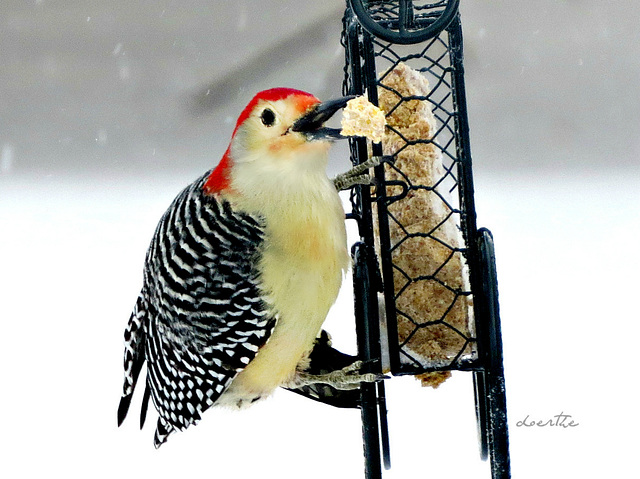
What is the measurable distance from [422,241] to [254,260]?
0.45 metres

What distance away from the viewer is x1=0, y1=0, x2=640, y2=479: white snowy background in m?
3.36

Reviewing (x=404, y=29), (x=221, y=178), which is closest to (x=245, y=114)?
(x=221, y=178)

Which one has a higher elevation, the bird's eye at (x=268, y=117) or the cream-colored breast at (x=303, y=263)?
the bird's eye at (x=268, y=117)

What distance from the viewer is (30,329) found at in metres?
4.14

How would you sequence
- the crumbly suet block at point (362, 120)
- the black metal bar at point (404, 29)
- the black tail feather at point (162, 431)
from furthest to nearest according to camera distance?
the black tail feather at point (162, 431) → the crumbly suet block at point (362, 120) → the black metal bar at point (404, 29)

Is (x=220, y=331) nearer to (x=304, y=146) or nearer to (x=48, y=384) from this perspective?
(x=304, y=146)

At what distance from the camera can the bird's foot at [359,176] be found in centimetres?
205

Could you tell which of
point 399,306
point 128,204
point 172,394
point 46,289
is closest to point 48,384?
point 46,289

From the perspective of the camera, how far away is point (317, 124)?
6.52ft

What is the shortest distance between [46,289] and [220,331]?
2.44m

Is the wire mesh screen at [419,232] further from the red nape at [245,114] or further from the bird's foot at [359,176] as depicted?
the red nape at [245,114]

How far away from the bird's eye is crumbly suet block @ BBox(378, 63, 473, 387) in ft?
1.06
